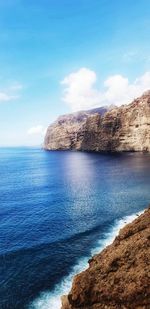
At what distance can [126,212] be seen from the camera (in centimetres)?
8381

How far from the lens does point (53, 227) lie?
72.9m

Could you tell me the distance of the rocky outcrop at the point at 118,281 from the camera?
26.5 metres

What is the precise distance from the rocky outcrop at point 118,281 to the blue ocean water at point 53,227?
15665 millimetres

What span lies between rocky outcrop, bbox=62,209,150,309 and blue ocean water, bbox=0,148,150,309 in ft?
51.4

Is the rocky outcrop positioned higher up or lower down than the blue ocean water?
higher up

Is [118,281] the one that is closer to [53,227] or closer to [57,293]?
[57,293]

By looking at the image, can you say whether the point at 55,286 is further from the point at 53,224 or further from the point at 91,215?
the point at 91,215

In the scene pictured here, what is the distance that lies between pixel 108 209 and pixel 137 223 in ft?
158

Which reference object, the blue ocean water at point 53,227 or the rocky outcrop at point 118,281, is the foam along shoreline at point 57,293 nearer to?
the blue ocean water at point 53,227

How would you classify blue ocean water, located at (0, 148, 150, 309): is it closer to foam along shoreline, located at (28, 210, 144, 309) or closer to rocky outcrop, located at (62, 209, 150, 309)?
foam along shoreline, located at (28, 210, 144, 309)

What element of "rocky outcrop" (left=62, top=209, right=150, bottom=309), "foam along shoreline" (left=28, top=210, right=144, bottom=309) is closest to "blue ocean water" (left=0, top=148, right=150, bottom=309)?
"foam along shoreline" (left=28, top=210, right=144, bottom=309)

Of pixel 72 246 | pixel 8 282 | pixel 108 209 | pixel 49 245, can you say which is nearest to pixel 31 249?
pixel 49 245

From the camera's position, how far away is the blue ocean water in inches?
1883

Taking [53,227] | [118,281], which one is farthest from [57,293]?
[53,227]
